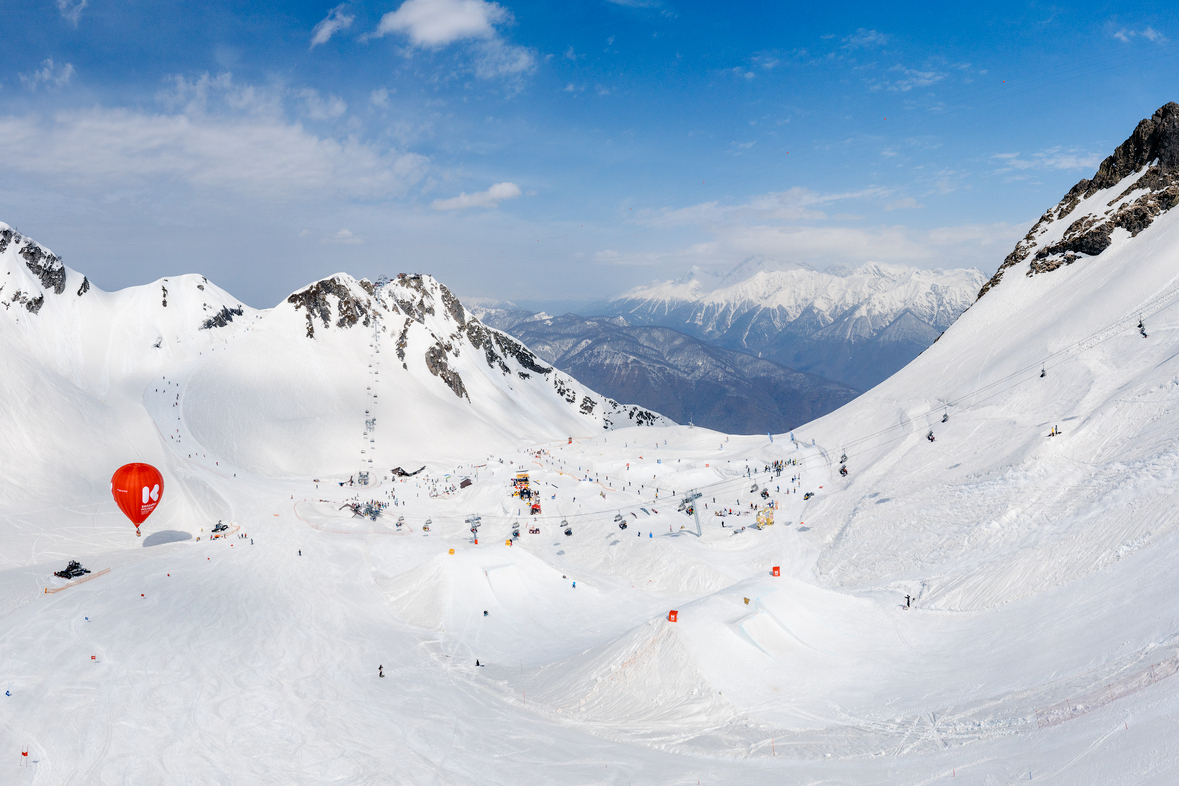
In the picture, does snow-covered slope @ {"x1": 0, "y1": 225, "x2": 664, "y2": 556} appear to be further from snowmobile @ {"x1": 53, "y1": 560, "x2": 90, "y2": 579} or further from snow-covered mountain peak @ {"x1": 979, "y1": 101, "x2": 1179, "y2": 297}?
snow-covered mountain peak @ {"x1": 979, "y1": 101, "x2": 1179, "y2": 297}

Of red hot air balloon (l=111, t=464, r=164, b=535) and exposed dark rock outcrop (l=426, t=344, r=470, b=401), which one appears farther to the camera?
exposed dark rock outcrop (l=426, t=344, r=470, b=401)

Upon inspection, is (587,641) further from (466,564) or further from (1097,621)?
(1097,621)

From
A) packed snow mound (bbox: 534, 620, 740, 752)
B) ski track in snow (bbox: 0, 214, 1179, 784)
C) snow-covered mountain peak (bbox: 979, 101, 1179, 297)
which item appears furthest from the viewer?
snow-covered mountain peak (bbox: 979, 101, 1179, 297)

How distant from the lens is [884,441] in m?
65.2

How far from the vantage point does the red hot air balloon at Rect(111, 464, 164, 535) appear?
52094mm

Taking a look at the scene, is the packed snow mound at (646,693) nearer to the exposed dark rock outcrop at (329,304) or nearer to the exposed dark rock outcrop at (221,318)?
the exposed dark rock outcrop at (329,304)

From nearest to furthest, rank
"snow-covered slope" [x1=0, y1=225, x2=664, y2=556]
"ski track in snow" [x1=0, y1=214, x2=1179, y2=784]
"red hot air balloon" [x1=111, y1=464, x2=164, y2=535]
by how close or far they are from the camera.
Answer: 1. "ski track in snow" [x1=0, y1=214, x2=1179, y2=784]
2. "red hot air balloon" [x1=111, y1=464, x2=164, y2=535]
3. "snow-covered slope" [x1=0, y1=225, x2=664, y2=556]

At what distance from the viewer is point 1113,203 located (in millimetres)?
84875

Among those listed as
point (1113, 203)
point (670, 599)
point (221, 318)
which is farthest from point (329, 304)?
point (1113, 203)

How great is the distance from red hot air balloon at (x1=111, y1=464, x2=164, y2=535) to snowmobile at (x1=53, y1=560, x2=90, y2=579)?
7075 millimetres

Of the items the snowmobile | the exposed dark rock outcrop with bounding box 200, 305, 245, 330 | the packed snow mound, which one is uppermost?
the exposed dark rock outcrop with bounding box 200, 305, 245, 330

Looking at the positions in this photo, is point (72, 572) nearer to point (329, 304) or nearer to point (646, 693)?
point (646, 693)

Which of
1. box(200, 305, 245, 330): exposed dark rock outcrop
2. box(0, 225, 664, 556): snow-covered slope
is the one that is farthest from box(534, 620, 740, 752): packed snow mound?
box(200, 305, 245, 330): exposed dark rock outcrop

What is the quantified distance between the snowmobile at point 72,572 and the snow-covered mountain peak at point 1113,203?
114 metres
